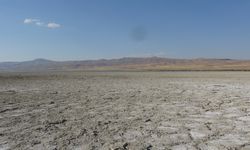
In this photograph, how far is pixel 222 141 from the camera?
3365mm

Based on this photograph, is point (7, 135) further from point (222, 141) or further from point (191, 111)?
point (191, 111)

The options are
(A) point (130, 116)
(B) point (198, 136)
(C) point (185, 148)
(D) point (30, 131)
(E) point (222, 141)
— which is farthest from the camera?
(A) point (130, 116)

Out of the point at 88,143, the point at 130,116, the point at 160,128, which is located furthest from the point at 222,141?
the point at 130,116

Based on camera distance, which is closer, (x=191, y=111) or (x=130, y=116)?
(x=130, y=116)

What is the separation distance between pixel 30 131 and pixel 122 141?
158 centimetres

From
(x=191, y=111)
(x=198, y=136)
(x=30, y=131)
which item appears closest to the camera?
(x=198, y=136)

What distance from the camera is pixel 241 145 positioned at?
3.18 meters

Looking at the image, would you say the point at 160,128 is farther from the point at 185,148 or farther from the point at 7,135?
the point at 7,135

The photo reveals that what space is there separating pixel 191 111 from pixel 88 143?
9.53 feet

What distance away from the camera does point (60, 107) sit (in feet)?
20.9

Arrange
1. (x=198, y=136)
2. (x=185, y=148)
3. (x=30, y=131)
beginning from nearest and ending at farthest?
(x=185, y=148) < (x=198, y=136) < (x=30, y=131)

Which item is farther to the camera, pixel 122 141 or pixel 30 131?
pixel 30 131

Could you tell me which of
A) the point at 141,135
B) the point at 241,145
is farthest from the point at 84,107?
the point at 241,145

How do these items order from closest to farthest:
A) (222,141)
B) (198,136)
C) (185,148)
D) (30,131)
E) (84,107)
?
(185,148) → (222,141) → (198,136) → (30,131) → (84,107)
